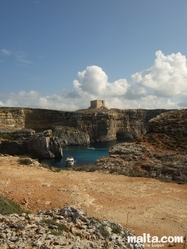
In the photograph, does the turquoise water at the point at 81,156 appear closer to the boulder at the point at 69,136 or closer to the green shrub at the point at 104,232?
the boulder at the point at 69,136

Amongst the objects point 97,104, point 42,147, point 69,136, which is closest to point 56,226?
point 42,147

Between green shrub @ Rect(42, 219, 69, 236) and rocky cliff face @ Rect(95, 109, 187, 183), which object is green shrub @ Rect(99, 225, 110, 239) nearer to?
green shrub @ Rect(42, 219, 69, 236)

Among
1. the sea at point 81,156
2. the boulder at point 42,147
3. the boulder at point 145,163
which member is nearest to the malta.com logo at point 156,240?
the boulder at point 145,163

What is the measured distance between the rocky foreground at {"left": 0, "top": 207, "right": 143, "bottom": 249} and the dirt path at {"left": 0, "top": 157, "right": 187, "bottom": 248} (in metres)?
2.45

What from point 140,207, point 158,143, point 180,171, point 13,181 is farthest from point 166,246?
point 158,143

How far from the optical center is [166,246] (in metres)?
7.78

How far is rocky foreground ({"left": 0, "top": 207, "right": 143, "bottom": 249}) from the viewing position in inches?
206

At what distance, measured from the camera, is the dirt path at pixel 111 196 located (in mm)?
9489

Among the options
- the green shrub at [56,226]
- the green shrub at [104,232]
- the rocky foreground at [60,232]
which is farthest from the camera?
the green shrub at [104,232]

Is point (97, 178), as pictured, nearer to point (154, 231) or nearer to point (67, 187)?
point (67, 187)

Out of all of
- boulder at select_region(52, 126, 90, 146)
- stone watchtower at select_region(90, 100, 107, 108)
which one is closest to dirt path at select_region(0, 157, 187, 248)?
boulder at select_region(52, 126, 90, 146)

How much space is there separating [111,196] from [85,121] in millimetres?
62903

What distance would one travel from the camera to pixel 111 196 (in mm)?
12320

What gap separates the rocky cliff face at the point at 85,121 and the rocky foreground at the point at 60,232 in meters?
60.8
